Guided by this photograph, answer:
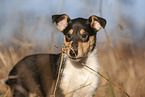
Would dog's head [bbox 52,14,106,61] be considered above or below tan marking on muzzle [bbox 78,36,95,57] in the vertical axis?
above

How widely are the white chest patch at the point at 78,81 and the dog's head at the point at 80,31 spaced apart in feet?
0.84

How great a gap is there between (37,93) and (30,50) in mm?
1155

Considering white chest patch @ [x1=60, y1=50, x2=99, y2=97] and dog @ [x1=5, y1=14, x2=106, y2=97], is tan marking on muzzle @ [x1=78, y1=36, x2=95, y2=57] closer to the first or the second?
dog @ [x1=5, y1=14, x2=106, y2=97]

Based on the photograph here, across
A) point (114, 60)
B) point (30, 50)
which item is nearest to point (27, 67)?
point (30, 50)

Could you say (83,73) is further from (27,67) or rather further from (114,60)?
(114,60)

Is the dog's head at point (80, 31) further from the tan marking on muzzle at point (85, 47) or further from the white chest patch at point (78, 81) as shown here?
the white chest patch at point (78, 81)

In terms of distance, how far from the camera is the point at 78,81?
10.6 ft

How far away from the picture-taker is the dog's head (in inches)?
124

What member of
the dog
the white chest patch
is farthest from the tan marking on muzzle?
the white chest patch

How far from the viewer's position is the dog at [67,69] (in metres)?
3.21

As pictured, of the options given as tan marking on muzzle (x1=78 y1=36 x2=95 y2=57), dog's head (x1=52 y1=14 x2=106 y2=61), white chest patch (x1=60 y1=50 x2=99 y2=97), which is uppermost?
dog's head (x1=52 y1=14 x2=106 y2=61)

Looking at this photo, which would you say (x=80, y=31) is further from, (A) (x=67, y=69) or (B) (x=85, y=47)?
(A) (x=67, y=69)

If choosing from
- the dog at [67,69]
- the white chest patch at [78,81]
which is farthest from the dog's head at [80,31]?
the white chest patch at [78,81]

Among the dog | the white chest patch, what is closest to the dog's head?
the dog
